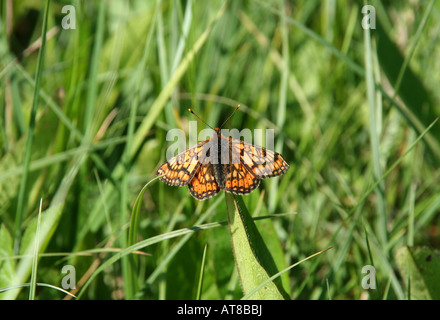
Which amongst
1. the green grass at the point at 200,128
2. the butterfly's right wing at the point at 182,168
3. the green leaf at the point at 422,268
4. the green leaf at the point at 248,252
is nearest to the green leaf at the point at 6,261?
the green grass at the point at 200,128

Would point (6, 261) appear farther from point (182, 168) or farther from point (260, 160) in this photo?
point (260, 160)

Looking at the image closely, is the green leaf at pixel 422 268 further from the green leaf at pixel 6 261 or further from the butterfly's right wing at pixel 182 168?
Result: the green leaf at pixel 6 261

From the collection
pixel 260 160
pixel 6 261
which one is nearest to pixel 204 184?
pixel 260 160

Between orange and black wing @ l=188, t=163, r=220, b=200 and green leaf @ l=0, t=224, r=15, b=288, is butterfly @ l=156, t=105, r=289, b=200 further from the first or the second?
green leaf @ l=0, t=224, r=15, b=288

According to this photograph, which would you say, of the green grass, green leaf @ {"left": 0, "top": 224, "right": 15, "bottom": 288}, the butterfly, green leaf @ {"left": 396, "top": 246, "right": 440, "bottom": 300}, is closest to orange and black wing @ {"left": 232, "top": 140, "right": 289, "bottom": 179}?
the butterfly

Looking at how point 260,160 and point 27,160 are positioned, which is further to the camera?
point 260,160
